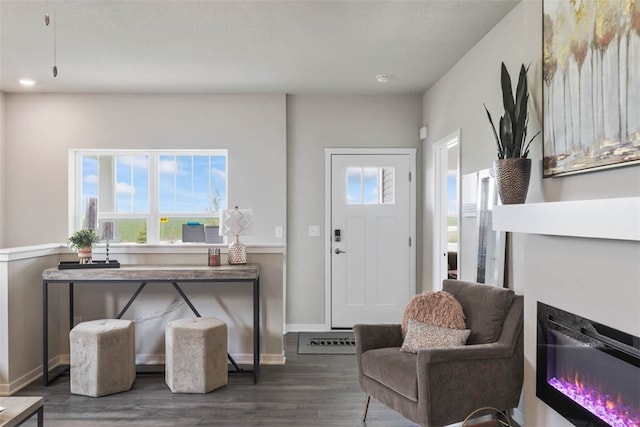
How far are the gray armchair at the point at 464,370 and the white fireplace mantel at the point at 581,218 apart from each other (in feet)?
1.78

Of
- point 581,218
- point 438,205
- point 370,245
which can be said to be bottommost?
point 370,245

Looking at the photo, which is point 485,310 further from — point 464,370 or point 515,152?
point 515,152

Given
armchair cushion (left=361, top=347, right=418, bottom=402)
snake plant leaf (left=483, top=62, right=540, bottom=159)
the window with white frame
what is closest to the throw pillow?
armchair cushion (left=361, top=347, right=418, bottom=402)

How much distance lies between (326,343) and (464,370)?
2296mm

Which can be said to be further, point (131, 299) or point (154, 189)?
point (154, 189)

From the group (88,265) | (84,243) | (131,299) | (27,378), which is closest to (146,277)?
(131,299)

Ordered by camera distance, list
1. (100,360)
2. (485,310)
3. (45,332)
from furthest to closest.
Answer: (45,332), (100,360), (485,310)

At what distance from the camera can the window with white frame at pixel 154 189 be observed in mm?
4980

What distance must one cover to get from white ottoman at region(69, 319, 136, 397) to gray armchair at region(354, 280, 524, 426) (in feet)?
5.47

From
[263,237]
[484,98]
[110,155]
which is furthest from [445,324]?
[110,155]

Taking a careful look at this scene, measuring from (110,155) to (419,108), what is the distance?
341 cm

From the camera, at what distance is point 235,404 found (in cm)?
302

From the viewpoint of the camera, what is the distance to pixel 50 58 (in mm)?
3738

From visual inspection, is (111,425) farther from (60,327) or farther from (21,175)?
(21,175)
